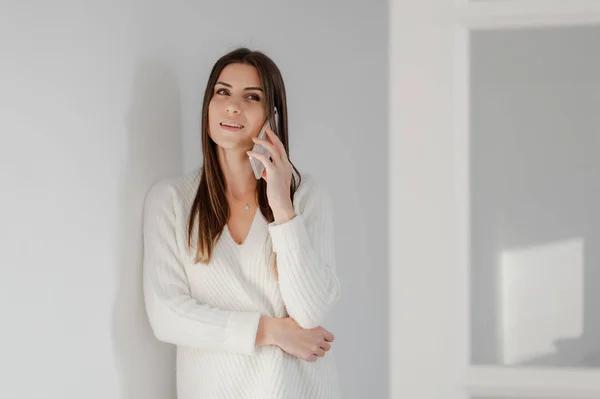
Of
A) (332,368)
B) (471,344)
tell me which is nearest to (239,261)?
(332,368)

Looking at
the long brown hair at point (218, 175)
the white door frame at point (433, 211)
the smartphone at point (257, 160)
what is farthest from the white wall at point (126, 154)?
the white door frame at point (433, 211)

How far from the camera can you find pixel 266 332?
5.57 feet

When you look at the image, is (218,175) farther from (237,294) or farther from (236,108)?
(237,294)

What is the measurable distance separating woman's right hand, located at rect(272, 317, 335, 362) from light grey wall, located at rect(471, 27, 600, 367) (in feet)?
2.09

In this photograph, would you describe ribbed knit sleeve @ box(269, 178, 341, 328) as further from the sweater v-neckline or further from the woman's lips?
the woman's lips

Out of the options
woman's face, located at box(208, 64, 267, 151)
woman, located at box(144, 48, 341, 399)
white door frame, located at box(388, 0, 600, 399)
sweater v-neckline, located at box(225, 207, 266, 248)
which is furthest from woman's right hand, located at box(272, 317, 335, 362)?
white door frame, located at box(388, 0, 600, 399)

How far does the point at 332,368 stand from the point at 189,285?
1.33 ft

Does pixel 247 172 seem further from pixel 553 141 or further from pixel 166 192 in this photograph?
pixel 553 141

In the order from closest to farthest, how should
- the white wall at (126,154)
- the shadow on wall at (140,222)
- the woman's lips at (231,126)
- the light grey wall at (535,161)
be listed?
the light grey wall at (535,161), the white wall at (126,154), the shadow on wall at (140,222), the woman's lips at (231,126)

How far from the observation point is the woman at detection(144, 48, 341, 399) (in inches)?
66.4

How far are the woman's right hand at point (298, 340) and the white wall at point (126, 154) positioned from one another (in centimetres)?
33

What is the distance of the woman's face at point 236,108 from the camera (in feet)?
5.77

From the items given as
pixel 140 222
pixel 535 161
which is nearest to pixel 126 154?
pixel 140 222

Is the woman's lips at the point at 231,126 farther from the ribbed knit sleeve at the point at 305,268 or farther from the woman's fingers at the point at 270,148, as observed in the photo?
the ribbed knit sleeve at the point at 305,268
